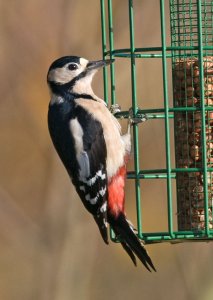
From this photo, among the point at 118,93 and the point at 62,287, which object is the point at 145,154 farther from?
the point at 62,287

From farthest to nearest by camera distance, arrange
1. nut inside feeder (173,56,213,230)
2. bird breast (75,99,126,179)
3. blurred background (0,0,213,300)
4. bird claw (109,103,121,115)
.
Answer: blurred background (0,0,213,300)
bird claw (109,103,121,115)
bird breast (75,99,126,179)
nut inside feeder (173,56,213,230)

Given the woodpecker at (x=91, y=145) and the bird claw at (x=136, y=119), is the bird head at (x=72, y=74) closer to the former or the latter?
the woodpecker at (x=91, y=145)

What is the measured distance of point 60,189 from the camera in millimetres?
11711

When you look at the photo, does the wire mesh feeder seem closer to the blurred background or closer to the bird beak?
the bird beak

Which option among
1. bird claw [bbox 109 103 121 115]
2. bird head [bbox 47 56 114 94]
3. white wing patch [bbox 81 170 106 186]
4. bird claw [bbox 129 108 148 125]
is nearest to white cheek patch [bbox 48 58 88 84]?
bird head [bbox 47 56 114 94]

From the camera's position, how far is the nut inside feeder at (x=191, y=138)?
8.45 m

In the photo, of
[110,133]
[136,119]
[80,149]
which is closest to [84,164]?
[80,149]

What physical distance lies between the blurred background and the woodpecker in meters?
2.40

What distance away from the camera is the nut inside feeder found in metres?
8.45

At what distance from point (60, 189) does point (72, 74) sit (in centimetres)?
281

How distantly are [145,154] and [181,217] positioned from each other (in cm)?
322

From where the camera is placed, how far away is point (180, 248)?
12.0 m

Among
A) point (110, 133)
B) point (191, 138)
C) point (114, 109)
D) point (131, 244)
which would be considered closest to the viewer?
point (131, 244)

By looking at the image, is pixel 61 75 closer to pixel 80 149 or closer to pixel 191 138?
pixel 80 149
